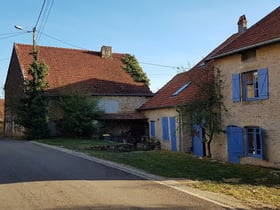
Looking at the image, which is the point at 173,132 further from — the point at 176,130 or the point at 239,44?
the point at 239,44

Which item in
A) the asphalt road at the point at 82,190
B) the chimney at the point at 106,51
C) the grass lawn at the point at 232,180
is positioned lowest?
the grass lawn at the point at 232,180

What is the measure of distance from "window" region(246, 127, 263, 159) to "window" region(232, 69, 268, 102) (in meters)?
1.45

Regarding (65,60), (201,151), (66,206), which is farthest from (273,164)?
(65,60)

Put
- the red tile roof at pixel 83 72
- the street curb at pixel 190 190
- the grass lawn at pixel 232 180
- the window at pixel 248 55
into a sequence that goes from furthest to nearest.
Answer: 1. the red tile roof at pixel 83 72
2. the window at pixel 248 55
3. the grass lawn at pixel 232 180
4. the street curb at pixel 190 190

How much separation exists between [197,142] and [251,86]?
5.52m

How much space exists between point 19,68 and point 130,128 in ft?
38.9

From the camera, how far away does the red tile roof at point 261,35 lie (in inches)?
596

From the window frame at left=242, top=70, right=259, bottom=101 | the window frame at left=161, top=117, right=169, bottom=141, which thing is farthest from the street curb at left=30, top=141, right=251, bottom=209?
the window frame at left=161, top=117, right=169, bottom=141

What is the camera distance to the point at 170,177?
10.9 metres

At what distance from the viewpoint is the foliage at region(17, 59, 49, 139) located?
27.6 meters

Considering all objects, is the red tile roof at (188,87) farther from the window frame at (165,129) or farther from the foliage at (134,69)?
the foliage at (134,69)

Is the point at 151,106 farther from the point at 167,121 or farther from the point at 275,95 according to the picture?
the point at 275,95

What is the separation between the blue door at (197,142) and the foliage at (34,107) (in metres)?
12.6

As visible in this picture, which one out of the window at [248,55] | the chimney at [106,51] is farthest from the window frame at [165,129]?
the chimney at [106,51]
